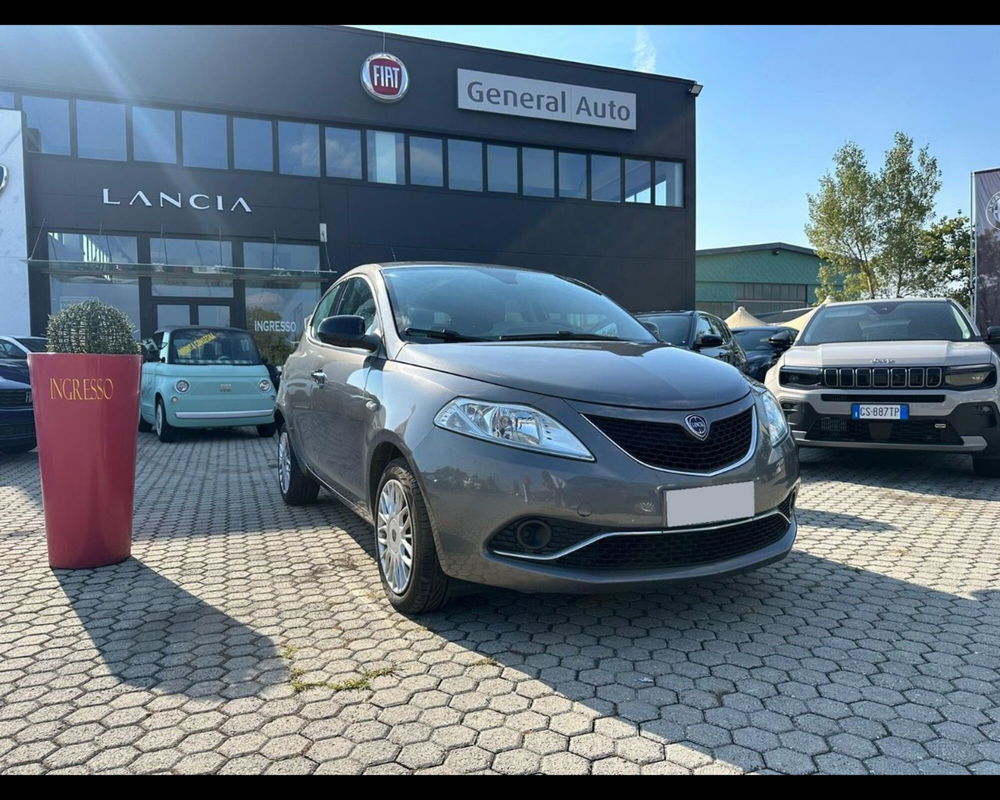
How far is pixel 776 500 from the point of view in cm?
316

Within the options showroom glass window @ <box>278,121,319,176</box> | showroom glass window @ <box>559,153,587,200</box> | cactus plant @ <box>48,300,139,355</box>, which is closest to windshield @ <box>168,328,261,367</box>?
cactus plant @ <box>48,300,139,355</box>

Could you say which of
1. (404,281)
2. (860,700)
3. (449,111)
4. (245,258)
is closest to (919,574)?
(860,700)

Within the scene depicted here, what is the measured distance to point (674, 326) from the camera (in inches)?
Result: 355

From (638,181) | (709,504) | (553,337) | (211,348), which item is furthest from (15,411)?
(638,181)

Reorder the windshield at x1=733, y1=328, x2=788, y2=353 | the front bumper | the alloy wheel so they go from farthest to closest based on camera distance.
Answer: the windshield at x1=733, y1=328, x2=788, y2=353
the alloy wheel
the front bumper

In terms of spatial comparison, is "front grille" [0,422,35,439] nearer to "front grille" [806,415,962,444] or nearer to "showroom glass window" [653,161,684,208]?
"front grille" [806,415,962,444]

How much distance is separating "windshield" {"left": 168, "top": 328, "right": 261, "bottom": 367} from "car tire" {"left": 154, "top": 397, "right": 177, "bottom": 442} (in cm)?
64

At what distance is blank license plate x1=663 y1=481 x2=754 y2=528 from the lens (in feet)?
9.16

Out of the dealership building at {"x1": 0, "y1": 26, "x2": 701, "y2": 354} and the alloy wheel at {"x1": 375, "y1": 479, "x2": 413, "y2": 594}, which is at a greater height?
the dealership building at {"x1": 0, "y1": 26, "x2": 701, "y2": 354}

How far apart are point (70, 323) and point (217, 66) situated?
15.4 m

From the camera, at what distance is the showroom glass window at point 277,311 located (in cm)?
1745

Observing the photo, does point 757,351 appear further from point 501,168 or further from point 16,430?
point 16,430

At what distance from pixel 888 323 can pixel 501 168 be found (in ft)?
46.7
